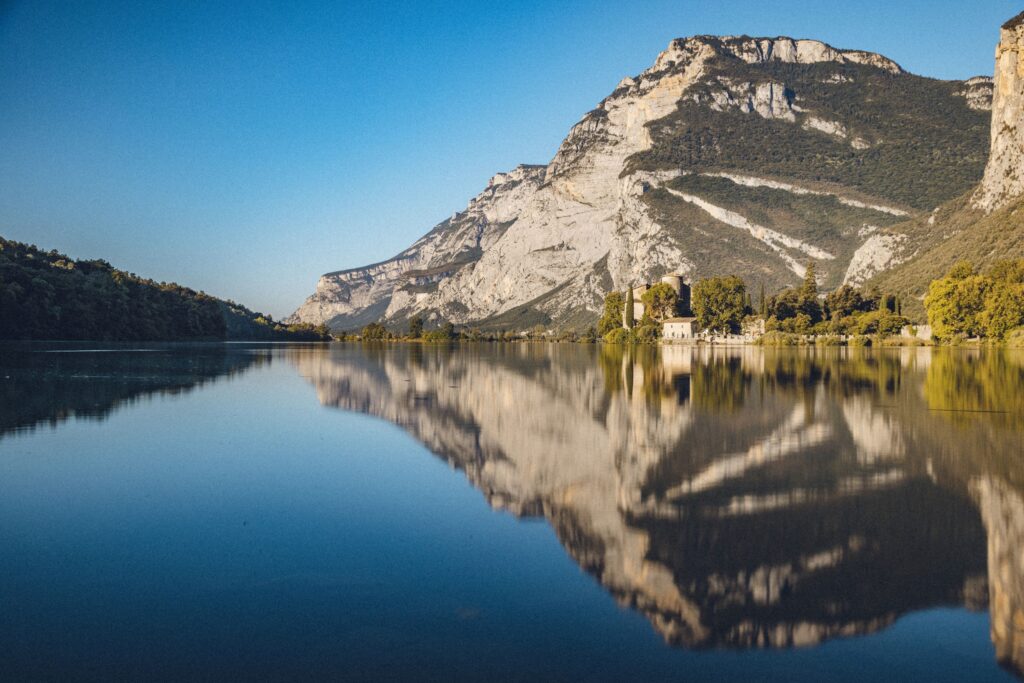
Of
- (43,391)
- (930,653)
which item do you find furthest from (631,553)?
(43,391)

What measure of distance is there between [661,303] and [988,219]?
5522cm

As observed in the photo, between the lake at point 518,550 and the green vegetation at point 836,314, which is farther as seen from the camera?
the green vegetation at point 836,314

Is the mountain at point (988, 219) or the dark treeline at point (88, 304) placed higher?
the mountain at point (988, 219)

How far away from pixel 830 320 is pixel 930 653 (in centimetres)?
11032

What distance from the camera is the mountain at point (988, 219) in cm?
11181

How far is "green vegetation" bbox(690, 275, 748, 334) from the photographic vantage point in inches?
4737

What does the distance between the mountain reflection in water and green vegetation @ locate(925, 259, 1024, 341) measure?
57587 millimetres

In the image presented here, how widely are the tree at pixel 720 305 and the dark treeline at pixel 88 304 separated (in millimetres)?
90276

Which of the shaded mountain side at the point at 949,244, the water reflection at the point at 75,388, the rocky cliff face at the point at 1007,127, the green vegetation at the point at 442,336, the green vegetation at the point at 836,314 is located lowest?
the water reflection at the point at 75,388

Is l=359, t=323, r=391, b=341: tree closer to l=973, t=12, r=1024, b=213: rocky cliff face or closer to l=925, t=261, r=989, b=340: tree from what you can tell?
l=925, t=261, r=989, b=340: tree

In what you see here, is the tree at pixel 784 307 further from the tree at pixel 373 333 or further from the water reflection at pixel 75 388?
the tree at pixel 373 333

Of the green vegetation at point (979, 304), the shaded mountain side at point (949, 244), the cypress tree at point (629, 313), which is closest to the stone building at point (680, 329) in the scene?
the cypress tree at point (629, 313)

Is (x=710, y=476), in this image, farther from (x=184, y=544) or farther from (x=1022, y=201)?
(x=1022, y=201)

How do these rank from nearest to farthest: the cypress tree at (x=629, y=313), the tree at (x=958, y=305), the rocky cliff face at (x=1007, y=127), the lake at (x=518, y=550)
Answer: the lake at (x=518, y=550)
the tree at (x=958, y=305)
the rocky cliff face at (x=1007, y=127)
the cypress tree at (x=629, y=313)
